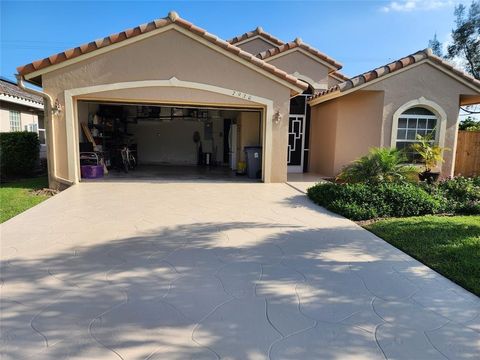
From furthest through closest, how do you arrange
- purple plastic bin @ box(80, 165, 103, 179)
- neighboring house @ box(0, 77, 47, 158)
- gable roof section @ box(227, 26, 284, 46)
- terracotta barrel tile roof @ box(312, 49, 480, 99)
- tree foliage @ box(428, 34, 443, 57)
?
tree foliage @ box(428, 34, 443, 57) < gable roof section @ box(227, 26, 284, 46) < neighboring house @ box(0, 77, 47, 158) < purple plastic bin @ box(80, 165, 103, 179) < terracotta barrel tile roof @ box(312, 49, 480, 99)

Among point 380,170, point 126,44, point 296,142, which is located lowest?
point 380,170

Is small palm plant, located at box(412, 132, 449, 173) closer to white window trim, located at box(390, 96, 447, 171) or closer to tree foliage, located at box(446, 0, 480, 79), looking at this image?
white window trim, located at box(390, 96, 447, 171)

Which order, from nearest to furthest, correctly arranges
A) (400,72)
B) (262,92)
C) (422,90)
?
(262,92), (400,72), (422,90)

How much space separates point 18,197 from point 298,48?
11.9 meters

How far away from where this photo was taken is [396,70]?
40.4 feet

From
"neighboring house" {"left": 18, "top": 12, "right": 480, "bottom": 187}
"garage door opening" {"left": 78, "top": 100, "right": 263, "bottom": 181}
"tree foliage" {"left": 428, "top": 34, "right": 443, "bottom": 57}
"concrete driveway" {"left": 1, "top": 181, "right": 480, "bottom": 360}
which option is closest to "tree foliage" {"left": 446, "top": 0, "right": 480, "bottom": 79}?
"tree foliage" {"left": 428, "top": 34, "right": 443, "bottom": 57}

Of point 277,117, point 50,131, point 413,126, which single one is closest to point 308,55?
point 277,117

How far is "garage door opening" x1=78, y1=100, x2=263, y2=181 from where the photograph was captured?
15.0 meters

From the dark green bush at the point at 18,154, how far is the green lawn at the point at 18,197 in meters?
1.05

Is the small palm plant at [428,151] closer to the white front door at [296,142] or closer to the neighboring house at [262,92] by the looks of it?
the neighboring house at [262,92]

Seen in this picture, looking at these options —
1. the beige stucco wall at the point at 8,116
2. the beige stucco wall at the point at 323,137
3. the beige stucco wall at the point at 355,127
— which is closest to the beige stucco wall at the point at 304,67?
the beige stucco wall at the point at 323,137

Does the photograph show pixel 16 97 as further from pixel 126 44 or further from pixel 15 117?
pixel 126 44

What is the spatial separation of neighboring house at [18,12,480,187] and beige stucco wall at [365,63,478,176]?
37 mm

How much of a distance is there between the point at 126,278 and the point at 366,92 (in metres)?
11.9
